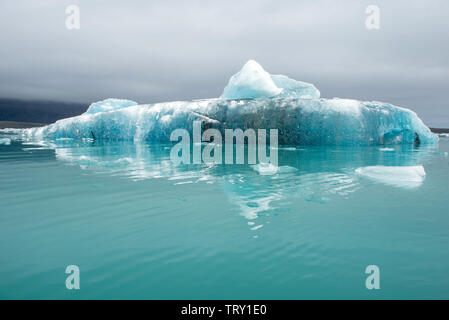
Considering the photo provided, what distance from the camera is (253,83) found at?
19.1 meters

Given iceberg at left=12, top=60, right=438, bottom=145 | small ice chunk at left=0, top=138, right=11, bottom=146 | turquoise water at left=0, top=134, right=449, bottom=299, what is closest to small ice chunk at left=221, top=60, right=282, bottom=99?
iceberg at left=12, top=60, right=438, bottom=145

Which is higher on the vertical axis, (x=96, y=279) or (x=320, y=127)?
Result: (x=320, y=127)

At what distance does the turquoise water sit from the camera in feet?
6.64

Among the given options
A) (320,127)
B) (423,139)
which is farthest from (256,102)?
(423,139)

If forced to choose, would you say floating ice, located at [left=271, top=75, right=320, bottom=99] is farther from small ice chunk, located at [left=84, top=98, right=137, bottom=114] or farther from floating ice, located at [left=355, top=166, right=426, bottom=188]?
small ice chunk, located at [left=84, top=98, right=137, bottom=114]

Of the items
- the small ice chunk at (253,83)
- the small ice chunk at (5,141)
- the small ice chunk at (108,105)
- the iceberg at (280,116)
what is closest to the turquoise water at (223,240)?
the iceberg at (280,116)

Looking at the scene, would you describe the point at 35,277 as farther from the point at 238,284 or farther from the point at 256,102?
the point at 256,102

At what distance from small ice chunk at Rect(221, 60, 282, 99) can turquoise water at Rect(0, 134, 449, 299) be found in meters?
14.8

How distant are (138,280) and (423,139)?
23.8 metres

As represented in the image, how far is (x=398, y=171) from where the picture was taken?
20.3ft

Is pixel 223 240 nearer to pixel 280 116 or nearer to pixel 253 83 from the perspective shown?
pixel 280 116

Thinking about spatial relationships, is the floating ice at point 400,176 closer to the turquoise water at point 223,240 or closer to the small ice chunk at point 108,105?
the turquoise water at point 223,240

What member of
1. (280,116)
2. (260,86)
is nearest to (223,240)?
(280,116)

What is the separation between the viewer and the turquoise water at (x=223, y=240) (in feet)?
6.64
